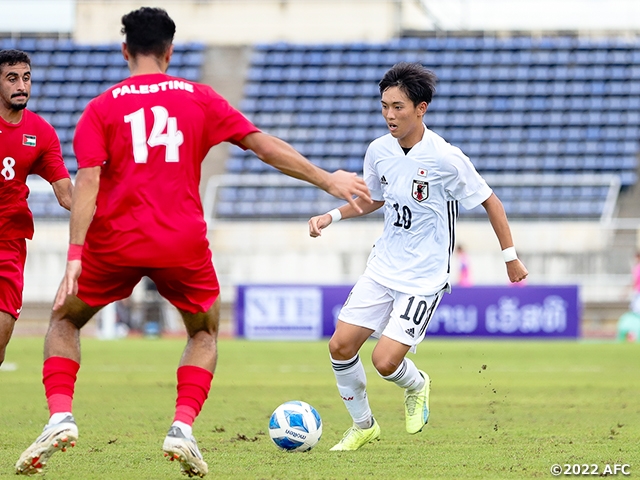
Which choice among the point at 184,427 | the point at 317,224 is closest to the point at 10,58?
the point at 317,224

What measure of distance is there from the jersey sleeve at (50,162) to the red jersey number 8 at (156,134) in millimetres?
1850

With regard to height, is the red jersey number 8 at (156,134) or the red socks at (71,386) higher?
the red jersey number 8 at (156,134)

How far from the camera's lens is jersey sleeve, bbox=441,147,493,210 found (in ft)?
22.9

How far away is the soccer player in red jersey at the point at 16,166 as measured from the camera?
6848mm

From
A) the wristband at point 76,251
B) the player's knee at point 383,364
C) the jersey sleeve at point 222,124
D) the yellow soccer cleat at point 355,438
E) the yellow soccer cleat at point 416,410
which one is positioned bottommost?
the yellow soccer cleat at point 355,438

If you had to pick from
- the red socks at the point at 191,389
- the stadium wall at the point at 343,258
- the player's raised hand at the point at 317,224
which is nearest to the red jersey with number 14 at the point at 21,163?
the player's raised hand at the point at 317,224

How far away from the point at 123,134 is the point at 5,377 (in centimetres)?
880

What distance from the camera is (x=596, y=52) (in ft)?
100.0

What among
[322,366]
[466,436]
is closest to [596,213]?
[322,366]

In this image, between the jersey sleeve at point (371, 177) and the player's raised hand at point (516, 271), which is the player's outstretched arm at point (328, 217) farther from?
the player's raised hand at point (516, 271)

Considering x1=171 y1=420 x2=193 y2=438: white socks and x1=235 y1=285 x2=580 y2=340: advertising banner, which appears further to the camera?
x1=235 y1=285 x2=580 y2=340: advertising banner

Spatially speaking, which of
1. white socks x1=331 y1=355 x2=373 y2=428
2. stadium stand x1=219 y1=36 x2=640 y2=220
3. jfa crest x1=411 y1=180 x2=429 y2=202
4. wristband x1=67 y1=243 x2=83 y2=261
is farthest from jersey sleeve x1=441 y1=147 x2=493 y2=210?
stadium stand x1=219 y1=36 x2=640 y2=220

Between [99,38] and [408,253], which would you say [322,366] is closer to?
[408,253]

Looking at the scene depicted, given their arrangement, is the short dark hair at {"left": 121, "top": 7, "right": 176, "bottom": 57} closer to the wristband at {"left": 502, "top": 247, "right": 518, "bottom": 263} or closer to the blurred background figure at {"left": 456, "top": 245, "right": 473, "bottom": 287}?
the wristband at {"left": 502, "top": 247, "right": 518, "bottom": 263}
